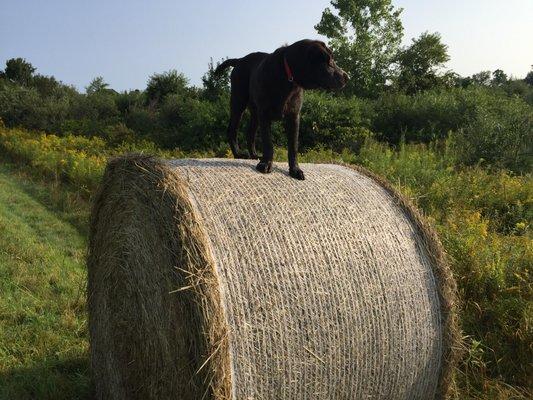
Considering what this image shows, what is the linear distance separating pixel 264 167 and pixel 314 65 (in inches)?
27.9

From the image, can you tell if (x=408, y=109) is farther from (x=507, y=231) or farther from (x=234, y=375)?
(x=234, y=375)

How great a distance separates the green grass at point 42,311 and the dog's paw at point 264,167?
79.3 inches

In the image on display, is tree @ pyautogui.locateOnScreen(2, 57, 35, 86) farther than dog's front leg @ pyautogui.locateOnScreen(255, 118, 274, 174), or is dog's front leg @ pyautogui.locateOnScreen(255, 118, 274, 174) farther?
tree @ pyautogui.locateOnScreen(2, 57, 35, 86)

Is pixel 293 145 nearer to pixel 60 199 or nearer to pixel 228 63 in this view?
pixel 228 63

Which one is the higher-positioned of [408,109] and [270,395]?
[408,109]

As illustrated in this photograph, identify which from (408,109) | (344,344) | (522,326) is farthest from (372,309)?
(408,109)

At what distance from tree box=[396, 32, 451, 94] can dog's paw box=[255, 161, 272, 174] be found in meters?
24.4

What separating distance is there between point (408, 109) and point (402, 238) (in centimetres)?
1296

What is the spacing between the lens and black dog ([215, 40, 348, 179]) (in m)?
Answer: 3.24

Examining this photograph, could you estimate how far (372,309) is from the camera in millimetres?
3045

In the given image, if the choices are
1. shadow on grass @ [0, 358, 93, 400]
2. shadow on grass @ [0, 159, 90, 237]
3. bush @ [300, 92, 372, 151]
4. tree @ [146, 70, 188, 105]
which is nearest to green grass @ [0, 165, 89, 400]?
shadow on grass @ [0, 358, 93, 400]

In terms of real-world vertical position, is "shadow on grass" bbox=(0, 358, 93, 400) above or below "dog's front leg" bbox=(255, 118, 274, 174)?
below

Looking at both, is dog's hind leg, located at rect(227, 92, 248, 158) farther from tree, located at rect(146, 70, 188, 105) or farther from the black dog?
tree, located at rect(146, 70, 188, 105)

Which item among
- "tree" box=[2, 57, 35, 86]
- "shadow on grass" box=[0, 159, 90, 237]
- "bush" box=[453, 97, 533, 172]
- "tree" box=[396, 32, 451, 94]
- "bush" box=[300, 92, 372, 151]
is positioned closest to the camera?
"shadow on grass" box=[0, 159, 90, 237]
